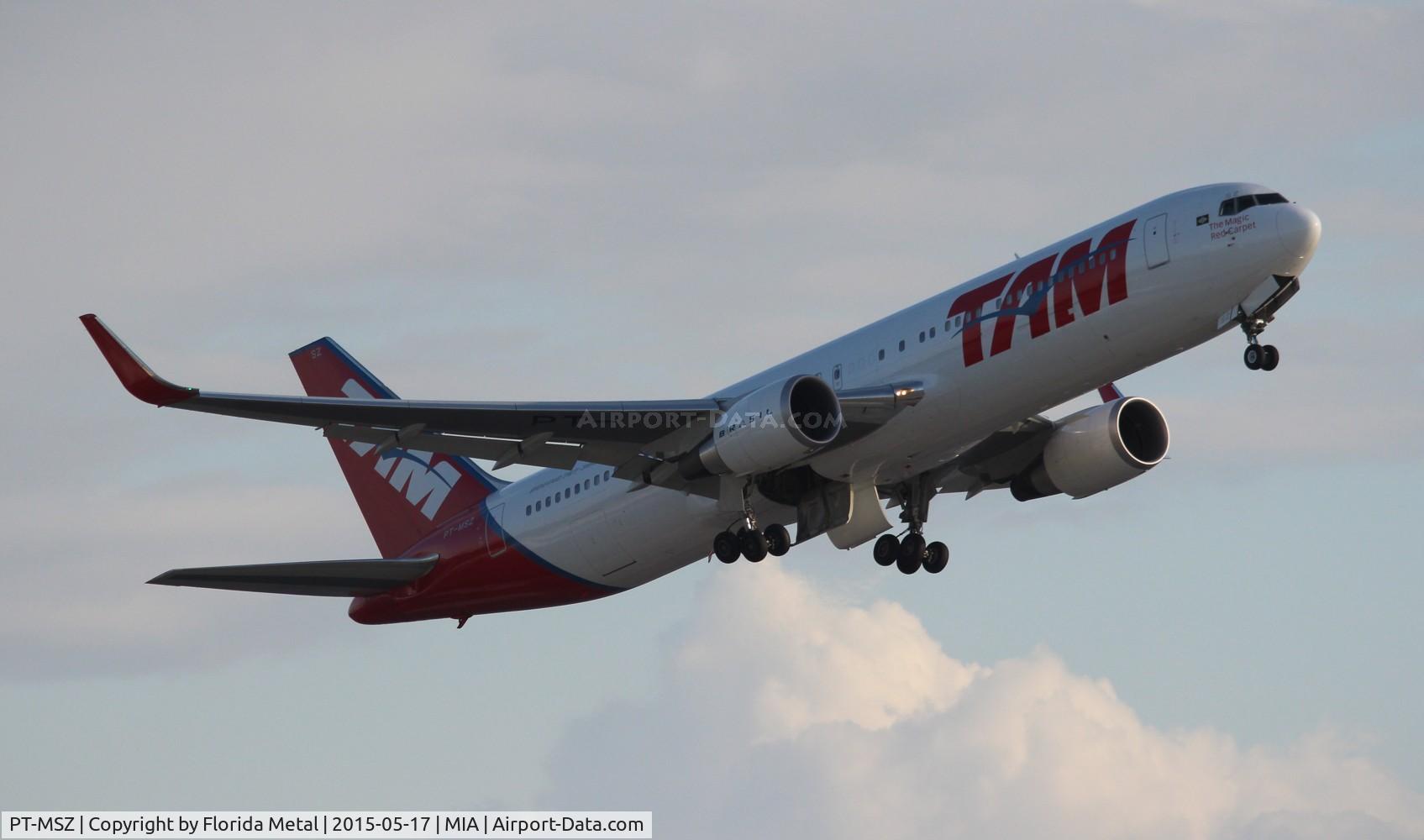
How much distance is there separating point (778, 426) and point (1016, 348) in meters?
4.69

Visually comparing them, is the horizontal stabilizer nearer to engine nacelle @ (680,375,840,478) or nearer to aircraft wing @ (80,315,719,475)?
aircraft wing @ (80,315,719,475)

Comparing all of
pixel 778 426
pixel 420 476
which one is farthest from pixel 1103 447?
pixel 420 476

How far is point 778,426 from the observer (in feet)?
121

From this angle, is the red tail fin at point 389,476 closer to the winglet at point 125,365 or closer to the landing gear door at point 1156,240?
the winglet at point 125,365

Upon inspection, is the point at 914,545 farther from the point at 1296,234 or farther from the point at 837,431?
the point at 1296,234

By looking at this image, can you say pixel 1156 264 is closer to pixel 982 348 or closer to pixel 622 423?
pixel 982 348

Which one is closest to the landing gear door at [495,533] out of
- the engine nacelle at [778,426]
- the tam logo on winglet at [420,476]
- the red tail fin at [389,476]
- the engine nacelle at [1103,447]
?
the red tail fin at [389,476]

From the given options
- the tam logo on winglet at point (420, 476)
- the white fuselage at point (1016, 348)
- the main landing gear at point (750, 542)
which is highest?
the tam logo on winglet at point (420, 476)

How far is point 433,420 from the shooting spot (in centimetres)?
3809

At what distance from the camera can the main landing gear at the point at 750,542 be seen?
39969mm

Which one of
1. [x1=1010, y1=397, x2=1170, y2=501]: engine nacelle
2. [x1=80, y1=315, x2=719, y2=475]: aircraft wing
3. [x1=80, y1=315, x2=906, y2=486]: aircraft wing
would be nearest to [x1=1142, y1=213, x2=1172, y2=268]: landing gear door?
[x1=80, y1=315, x2=906, y2=486]: aircraft wing

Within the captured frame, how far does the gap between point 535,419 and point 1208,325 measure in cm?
1307

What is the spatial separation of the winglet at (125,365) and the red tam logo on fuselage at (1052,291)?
14.8m

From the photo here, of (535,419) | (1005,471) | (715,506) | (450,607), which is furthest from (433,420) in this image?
(1005,471)
